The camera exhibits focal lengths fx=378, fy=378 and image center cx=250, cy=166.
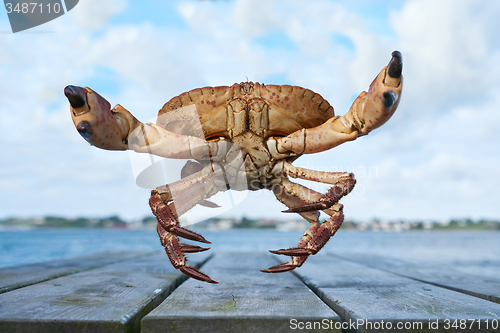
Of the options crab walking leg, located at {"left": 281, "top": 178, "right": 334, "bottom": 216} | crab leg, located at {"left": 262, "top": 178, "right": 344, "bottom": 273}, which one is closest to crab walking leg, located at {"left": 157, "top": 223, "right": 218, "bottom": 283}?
crab leg, located at {"left": 262, "top": 178, "right": 344, "bottom": 273}

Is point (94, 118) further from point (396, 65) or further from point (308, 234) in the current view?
point (396, 65)

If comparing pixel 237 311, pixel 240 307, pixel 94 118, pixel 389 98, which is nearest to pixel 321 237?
pixel 240 307

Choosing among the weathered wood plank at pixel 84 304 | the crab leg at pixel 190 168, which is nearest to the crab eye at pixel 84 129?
the weathered wood plank at pixel 84 304

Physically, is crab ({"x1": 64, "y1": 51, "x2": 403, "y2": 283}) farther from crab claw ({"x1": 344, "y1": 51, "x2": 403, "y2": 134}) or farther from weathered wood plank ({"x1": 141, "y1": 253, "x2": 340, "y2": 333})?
weathered wood plank ({"x1": 141, "y1": 253, "x2": 340, "y2": 333})

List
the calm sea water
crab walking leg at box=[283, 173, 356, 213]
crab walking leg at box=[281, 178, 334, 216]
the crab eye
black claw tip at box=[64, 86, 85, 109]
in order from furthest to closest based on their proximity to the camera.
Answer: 1. the calm sea water
2. crab walking leg at box=[281, 178, 334, 216]
3. crab walking leg at box=[283, 173, 356, 213]
4. the crab eye
5. black claw tip at box=[64, 86, 85, 109]

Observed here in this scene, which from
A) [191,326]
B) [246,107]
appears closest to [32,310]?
[191,326]

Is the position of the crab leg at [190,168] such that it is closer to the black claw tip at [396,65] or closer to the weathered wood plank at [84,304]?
the weathered wood plank at [84,304]
